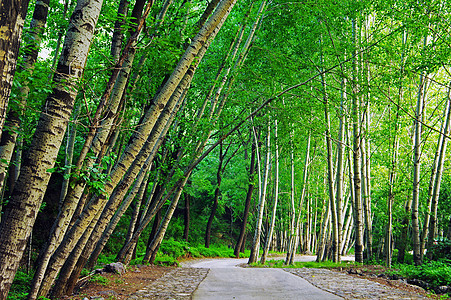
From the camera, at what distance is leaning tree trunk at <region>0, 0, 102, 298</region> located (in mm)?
3020

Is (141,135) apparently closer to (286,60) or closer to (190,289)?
(190,289)

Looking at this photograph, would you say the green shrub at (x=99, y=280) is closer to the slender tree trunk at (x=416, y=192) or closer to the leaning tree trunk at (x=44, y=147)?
the leaning tree trunk at (x=44, y=147)

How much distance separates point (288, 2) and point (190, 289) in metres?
7.68

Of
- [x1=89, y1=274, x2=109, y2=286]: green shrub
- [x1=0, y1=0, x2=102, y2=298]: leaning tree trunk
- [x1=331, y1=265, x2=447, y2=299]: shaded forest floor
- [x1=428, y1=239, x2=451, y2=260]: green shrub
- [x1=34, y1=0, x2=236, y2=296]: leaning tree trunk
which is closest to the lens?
[x1=0, y1=0, x2=102, y2=298]: leaning tree trunk

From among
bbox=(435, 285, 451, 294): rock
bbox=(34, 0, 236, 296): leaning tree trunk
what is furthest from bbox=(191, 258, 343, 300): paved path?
bbox=(435, 285, 451, 294): rock

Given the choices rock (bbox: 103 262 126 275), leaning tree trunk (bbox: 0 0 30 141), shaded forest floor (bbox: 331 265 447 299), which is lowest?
rock (bbox: 103 262 126 275)

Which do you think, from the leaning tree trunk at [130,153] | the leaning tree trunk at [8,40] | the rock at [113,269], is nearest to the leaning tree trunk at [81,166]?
the leaning tree trunk at [130,153]

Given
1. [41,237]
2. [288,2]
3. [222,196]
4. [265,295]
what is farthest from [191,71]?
[222,196]

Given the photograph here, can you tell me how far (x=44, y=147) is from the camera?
3258 mm

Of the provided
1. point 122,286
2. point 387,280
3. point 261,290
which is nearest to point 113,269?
point 122,286

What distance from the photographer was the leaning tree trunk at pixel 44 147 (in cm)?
302

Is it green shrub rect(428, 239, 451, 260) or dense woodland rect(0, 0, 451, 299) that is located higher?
dense woodland rect(0, 0, 451, 299)

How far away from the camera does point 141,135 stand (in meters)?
4.41

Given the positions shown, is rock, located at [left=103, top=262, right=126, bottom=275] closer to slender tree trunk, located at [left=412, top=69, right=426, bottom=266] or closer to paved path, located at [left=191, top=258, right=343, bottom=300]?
paved path, located at [left=191, top=258, right=343, bottom=300]
